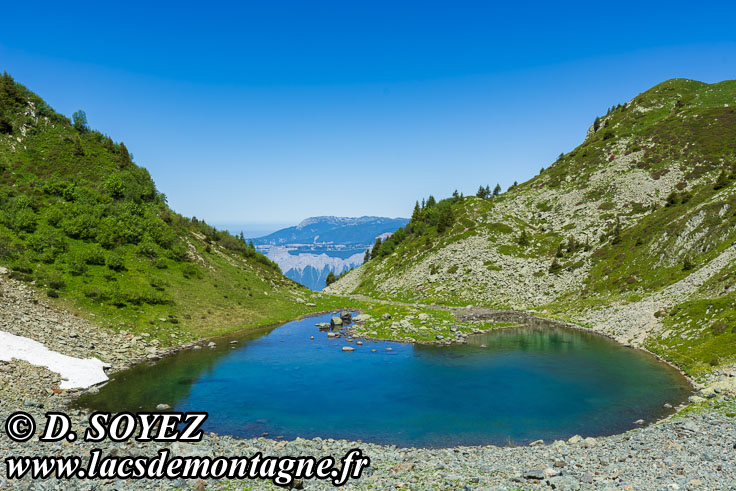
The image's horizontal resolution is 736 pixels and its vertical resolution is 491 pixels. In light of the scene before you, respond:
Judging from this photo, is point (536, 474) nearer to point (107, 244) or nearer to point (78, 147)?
point (107, 244)

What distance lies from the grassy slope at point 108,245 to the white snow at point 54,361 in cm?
1271

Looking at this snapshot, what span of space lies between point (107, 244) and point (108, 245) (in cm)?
25

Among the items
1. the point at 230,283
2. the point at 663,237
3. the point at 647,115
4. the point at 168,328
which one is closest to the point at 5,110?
the point at 230,283

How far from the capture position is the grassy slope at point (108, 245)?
53719 mm

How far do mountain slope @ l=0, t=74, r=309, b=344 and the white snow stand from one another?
12.5 m

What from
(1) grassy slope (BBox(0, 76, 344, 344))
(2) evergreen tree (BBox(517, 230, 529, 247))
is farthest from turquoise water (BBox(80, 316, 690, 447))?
(2) evergreen tree (BBox(517, 230, 529, 247))

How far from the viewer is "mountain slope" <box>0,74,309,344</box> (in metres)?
53.8

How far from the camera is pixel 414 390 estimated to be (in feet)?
123

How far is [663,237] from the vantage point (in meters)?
74.7

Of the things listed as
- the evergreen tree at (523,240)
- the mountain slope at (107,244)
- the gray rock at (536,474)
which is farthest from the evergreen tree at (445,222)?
the gray rock at (536,474)

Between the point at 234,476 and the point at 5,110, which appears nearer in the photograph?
the point at 234,476

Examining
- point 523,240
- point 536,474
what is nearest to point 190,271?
point 536,474

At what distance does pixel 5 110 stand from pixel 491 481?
4876 inches

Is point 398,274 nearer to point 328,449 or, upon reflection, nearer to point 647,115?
point 328,449
